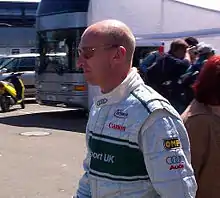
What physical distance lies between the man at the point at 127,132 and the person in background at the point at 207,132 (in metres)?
0.76

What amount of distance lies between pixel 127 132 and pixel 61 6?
40.1ft

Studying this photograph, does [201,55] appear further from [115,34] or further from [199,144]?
[115,34]

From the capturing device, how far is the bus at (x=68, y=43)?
13.7m

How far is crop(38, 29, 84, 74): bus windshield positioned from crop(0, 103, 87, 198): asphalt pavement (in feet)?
4.53

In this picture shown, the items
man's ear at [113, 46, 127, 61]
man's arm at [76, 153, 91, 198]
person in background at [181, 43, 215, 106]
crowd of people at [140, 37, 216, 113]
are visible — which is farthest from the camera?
crowd of people at [140, 37, 216, 113]

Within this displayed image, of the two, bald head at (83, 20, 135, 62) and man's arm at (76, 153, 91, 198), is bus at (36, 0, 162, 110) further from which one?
bald head at (83, 20, 135, 62)

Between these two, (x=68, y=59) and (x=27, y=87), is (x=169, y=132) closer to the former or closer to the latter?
(x=68, y=59)

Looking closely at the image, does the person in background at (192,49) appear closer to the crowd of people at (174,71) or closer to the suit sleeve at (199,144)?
the crowd of people at (174,71)

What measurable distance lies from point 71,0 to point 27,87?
6897 millimetres

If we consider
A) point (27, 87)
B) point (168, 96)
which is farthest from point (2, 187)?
point (27, 87)

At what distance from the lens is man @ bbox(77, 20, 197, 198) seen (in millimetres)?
2287

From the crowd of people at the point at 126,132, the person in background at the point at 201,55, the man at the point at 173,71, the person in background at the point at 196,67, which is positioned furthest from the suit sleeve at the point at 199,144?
the man at the point at 173,71

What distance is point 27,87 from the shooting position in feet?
66.4

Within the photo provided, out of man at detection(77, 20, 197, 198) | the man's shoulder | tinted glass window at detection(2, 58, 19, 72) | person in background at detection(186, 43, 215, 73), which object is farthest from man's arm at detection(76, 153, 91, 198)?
tinted glass window at detection(2, 58, 19, 72)
